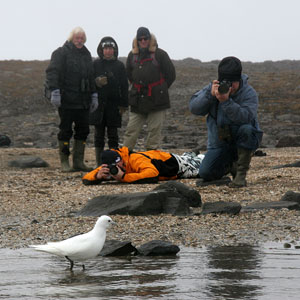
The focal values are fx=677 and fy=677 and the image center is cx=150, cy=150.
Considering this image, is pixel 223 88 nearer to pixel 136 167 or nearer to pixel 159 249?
pixel 136 167

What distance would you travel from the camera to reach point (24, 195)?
9.11 metres

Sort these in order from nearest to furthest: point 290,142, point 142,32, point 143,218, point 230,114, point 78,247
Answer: point 78,247
point 143,218
point 230,114
point 142,32
point 290,142

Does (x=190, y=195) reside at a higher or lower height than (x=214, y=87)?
lower

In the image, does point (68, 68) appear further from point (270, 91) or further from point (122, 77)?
point (270, 91)

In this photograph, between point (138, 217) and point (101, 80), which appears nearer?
point (138, 217)

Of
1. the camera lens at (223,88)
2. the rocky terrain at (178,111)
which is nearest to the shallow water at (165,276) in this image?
the camera lens at (223,88)

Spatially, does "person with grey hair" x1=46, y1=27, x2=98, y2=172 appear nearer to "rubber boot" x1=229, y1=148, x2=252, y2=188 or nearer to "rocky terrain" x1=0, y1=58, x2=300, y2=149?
"rubber boot" x1=229, y1=148, x2=252, y2=188

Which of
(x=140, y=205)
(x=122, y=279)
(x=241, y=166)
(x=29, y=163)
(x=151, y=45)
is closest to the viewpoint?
(x=122, y=279)

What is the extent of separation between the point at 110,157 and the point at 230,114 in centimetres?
183

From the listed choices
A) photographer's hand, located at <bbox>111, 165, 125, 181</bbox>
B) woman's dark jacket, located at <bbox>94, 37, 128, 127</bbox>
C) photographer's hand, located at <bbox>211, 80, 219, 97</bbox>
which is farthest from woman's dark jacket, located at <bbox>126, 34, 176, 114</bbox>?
photographer's hand, located at <bbox>211, 80, 219, 97</bbox>

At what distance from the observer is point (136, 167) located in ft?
31.2

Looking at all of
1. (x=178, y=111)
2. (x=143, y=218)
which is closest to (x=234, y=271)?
(x=143, y=218)

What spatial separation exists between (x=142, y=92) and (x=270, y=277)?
652 cm

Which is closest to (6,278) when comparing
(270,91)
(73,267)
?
(73,267)
